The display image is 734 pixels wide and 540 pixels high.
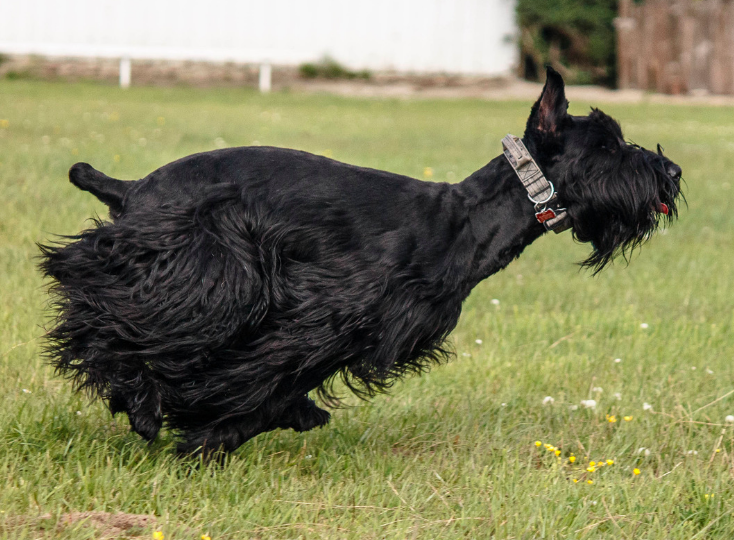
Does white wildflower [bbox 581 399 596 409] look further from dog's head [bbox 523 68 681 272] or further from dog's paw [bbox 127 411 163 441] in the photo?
dog's paw [bbox 127 411 163 441]

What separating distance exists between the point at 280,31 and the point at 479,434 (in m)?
21.9

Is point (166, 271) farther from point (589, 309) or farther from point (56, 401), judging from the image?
point (589, 309)

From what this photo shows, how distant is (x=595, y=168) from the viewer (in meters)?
3.37

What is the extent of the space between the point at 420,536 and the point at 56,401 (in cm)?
172

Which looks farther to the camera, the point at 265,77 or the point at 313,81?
the point at 313,81

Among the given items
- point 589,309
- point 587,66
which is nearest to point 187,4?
point 587,66

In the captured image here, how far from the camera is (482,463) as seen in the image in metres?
3.57

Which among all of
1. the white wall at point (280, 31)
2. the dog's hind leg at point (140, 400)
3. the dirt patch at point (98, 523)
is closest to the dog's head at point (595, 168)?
the dog's hind leg at point (140, 400)

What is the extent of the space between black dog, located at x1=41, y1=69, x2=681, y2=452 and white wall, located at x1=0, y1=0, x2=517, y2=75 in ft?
67.3

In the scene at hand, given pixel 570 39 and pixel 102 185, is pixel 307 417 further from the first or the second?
pixel 570 39

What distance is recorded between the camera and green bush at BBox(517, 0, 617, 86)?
26656 mm

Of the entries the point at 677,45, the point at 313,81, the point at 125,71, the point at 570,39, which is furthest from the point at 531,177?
the point at 570,39

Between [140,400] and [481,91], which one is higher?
[481,91]

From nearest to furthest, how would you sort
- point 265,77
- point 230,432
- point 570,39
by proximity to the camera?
point 230,432, point 265,77, point 570,39
